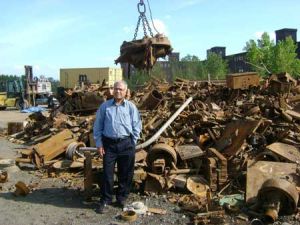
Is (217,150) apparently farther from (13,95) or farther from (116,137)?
(13,95)

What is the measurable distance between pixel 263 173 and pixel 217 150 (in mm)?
1758

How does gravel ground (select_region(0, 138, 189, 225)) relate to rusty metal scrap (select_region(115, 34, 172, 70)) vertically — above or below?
below

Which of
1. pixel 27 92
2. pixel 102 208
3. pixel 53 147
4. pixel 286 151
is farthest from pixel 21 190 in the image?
pixel 27 92

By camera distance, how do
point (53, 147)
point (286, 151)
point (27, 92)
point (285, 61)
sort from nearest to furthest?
1. point (286, 151)
2. point (53, 147)
3. point (27, 92)
4. point (285, 61)

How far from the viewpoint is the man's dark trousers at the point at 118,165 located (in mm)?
6867

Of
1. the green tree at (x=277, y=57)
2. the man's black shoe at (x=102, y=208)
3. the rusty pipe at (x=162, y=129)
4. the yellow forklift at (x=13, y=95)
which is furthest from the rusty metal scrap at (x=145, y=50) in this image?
the green tree at (x=277, y=57)

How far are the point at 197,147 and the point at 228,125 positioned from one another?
1138mm

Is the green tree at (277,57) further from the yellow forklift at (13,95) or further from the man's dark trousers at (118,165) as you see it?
the man's dark trousers at (118,165)

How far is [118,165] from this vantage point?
706 centimetres

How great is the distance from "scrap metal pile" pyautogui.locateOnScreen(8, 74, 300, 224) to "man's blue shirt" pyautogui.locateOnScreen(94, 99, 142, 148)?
71cm

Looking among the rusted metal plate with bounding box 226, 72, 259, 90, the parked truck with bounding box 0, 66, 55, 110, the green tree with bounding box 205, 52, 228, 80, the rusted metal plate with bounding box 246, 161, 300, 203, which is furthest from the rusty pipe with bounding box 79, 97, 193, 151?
the green tree with bounding box 205, 52, 228, 80

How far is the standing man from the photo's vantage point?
6.84m

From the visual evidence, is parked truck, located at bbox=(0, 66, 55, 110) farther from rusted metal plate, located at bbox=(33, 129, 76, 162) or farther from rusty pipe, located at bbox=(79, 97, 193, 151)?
rusty pipe, located at bbox=(79, 97, 193, 151)

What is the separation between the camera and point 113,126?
268 inches
